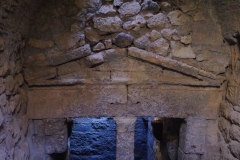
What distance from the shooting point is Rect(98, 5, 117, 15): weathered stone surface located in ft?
7.51

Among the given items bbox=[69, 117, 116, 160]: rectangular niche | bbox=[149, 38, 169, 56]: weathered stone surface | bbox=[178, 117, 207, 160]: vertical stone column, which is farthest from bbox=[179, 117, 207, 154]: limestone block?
bbox=[69, 117, 116, 160]: rectangular niche

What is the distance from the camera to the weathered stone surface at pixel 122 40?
2.27 metres

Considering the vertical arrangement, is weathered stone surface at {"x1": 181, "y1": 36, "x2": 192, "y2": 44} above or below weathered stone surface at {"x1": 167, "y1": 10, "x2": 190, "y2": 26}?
below

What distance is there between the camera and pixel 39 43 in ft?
7.39

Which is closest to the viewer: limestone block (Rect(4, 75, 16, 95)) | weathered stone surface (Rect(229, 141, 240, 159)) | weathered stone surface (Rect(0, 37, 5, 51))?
weathered stone surface (Rect(0, 37, 5, 51))

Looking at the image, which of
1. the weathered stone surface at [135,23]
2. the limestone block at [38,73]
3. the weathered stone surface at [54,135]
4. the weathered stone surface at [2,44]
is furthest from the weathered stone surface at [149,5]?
the weathered stone surface at [54,135]

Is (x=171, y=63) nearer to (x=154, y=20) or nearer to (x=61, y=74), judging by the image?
(x=154, y=20)

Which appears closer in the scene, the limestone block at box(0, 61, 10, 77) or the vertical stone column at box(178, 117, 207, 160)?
the limestone block at box(0, 61, 10, 77)

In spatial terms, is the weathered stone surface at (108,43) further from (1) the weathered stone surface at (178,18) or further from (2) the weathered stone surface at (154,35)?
(1) the weathered stone surface at (178,18)

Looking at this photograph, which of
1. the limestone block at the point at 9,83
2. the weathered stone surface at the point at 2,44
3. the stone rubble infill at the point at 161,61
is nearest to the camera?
the weathered stone surface at the point at 2,44

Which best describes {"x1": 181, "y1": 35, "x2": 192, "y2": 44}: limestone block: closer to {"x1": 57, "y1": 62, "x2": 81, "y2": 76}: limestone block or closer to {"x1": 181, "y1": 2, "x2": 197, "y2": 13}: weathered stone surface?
{"x1": 181, "y1": 2, "x2": 197, "y2": 13}: weathered stone surface

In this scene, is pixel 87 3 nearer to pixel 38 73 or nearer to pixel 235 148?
pixel 38 73

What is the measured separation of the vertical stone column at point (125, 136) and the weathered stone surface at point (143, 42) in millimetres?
796

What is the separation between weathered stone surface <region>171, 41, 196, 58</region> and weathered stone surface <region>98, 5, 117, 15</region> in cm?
72
